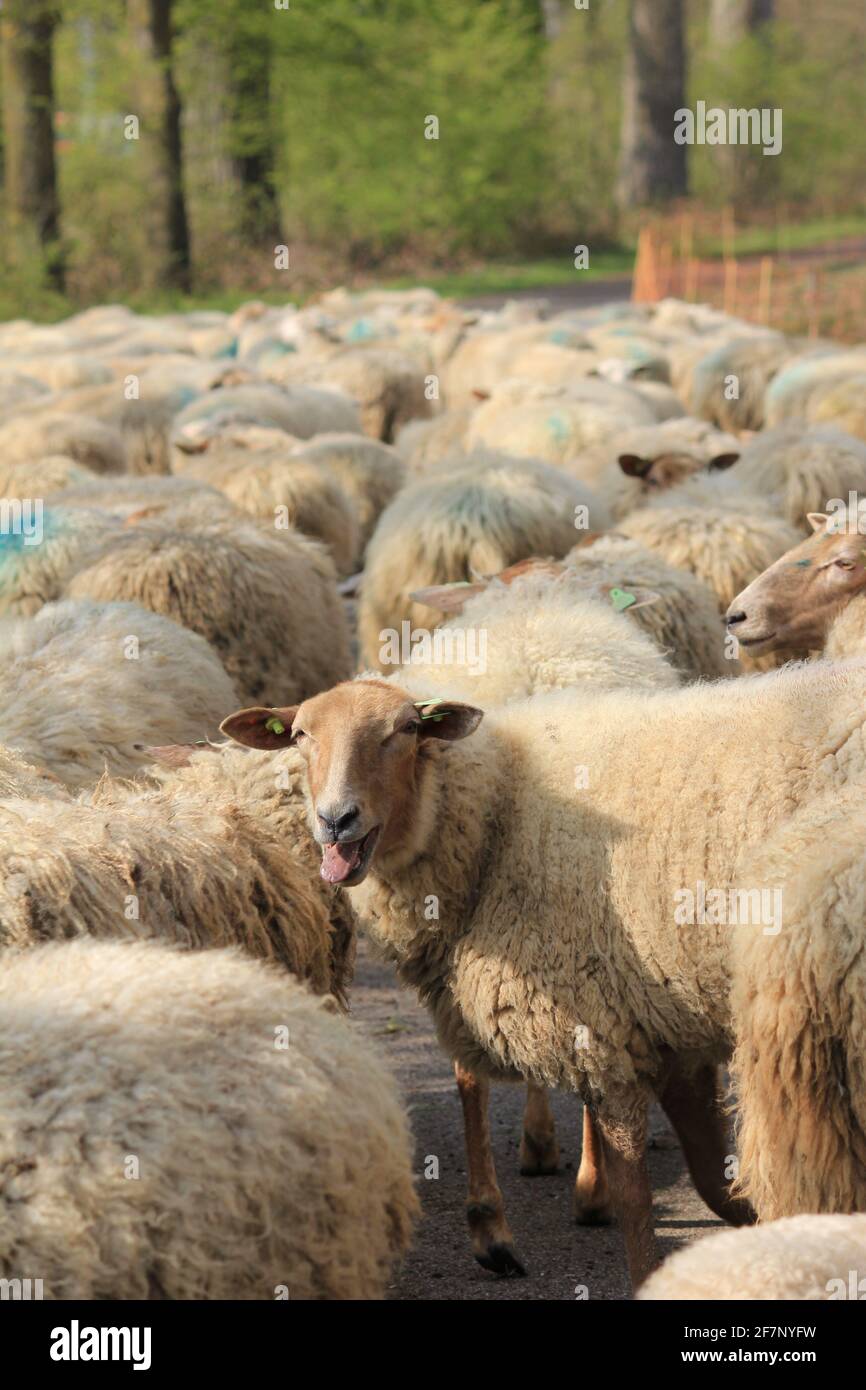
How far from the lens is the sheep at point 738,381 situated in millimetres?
12414

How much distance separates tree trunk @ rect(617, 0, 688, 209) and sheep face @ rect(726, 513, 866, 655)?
97.4 ft

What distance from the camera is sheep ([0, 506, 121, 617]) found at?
245 inches

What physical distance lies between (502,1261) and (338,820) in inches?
42.1

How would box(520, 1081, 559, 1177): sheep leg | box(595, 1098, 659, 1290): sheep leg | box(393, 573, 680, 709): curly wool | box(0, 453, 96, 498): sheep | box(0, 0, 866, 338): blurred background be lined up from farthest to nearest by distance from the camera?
box(0, 0, 866, 338): blurred background → box(0, 453, 96, 498): sheep → box(393, 573, 680, 709): curly wool → box(520, 1081, 559, 1177): sheep leg → box(595, 1098, 659, 1290): sheep leg

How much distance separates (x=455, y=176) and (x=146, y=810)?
31762mm

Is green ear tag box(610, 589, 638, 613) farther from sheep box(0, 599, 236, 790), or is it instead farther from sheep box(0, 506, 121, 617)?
sheep box(0, 506, 121, 617)

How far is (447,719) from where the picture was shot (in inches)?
148

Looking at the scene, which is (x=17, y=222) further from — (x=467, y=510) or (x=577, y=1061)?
(x=577, y=1061)

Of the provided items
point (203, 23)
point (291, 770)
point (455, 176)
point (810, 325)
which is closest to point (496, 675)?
point (291, 770)


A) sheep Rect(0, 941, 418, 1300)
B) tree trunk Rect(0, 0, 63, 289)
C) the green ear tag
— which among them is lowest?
sheep Rect(0, 941, 418, 1300)

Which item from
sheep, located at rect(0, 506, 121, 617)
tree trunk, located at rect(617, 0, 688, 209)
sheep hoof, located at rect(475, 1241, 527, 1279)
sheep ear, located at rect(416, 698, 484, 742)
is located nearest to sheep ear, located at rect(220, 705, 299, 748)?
sheep ear, located at rect(416, 698, 484, 742)

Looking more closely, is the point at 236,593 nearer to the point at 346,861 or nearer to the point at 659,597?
the point at 659,597

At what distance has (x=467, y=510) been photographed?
22.0 feet

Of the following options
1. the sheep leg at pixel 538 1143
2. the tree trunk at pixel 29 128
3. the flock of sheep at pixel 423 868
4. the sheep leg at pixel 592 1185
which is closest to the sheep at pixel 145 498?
the flock of sheep at pixel 423 868
